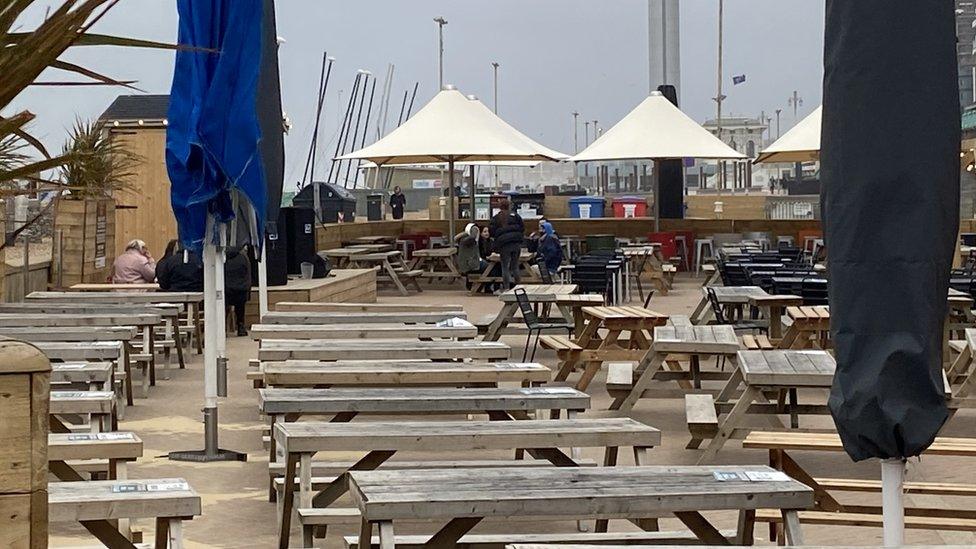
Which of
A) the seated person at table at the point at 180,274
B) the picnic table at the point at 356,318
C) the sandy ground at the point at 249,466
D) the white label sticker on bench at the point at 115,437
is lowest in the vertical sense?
the sandy ground at the point at 249,466

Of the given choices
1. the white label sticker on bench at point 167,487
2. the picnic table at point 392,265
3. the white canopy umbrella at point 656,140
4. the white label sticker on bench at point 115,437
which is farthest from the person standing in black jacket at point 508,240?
the white label sticker on bench at point 167,487

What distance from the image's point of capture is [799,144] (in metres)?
23.1

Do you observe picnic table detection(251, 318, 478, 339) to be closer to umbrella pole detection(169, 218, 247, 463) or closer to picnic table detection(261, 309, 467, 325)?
picnic table detection(261, 309, 467, 325)

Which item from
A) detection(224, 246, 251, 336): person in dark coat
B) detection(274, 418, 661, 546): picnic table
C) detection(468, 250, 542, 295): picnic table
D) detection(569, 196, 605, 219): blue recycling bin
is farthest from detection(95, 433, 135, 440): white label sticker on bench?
detection(569, 196, 605, 219): blue recycling bin

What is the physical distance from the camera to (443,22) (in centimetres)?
6588

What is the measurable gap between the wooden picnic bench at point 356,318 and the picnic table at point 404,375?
2.89 m

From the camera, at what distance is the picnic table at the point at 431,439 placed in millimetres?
5789

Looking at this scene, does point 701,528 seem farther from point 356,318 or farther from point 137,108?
point 137,108

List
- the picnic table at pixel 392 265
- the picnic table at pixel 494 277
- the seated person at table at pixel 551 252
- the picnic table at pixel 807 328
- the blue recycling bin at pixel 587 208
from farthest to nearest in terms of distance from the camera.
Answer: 1. the blue recycling bin at pixel 587 208
2. the picnic table at pixel 392 265
3. the picnic table at pixel 494 277
4. the seated person at table at pixel 551 252
5. the picnic table at pixel 807 328

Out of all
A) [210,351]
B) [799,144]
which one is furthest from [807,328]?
[799,144]

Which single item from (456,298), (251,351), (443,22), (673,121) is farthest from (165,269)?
(443,22)

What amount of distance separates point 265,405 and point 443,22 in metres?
60.1

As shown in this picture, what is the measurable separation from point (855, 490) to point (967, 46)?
75.4m

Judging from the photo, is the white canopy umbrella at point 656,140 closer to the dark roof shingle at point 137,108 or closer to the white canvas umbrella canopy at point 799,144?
the white canvas umbrella canopy at point 799,144
